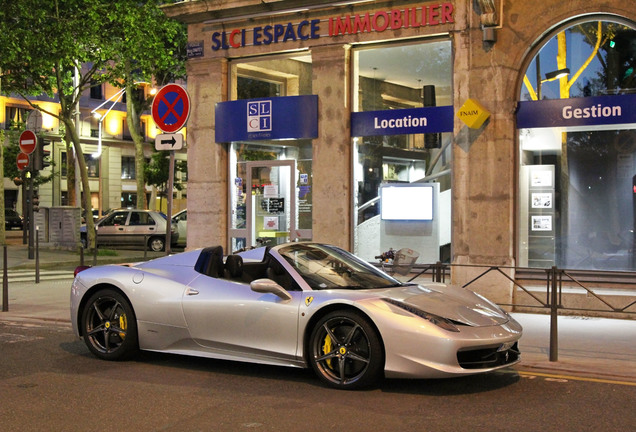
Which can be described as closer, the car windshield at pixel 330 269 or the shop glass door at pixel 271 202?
the car windshield at pixel 330 269

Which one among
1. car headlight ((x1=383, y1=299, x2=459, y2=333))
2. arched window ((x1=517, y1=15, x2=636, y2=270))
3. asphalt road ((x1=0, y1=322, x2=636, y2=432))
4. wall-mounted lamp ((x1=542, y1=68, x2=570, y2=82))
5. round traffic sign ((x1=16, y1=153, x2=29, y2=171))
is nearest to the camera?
asphalt road ((x1=0, y1=322, x2=636, y2=432))

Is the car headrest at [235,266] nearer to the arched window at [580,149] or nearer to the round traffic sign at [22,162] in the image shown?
the arched window at [580,149]

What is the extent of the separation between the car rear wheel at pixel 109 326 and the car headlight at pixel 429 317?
9.22 feet

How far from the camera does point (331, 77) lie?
49.1 ft

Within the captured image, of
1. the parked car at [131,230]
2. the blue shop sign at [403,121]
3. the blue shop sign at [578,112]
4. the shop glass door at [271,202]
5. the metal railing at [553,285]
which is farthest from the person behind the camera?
the parked car at [131,230]

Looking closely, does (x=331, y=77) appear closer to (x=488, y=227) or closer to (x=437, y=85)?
(x=437, y=85)

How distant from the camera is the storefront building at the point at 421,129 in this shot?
12.9 metres

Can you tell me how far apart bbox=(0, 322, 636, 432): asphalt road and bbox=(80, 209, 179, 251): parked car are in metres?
21.0

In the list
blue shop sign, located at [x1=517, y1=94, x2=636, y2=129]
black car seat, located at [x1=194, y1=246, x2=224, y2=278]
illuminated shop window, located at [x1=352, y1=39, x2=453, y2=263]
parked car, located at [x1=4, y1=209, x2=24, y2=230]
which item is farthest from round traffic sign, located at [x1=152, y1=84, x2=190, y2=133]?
parked car, located at [x1=4, y1=209, x2=24, y2=230]

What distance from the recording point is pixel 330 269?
7.68 meters

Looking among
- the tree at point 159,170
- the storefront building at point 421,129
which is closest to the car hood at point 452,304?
the storefront building at point 421,129

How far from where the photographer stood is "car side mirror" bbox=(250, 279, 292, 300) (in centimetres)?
710

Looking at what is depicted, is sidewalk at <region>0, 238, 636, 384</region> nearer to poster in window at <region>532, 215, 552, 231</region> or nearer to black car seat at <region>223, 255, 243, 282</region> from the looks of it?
poster in window at <region>532, 215, 552, 231</region>

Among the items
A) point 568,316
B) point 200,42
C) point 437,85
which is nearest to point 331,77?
point 437,85
